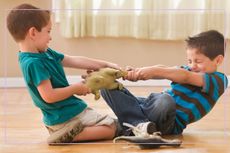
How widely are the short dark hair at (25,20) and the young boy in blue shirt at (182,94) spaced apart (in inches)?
10.9

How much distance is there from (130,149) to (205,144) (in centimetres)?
21

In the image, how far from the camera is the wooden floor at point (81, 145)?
1348 millimetres

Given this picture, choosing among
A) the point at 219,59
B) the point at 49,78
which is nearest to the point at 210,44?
the point at 219,59

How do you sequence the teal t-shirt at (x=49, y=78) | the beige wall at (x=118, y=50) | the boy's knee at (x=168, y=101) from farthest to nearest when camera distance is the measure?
the beige wall at (x=118, y=50) → the boy's knee at (x=168, y=101) → the teal t-shirt at (x=49, y=78)

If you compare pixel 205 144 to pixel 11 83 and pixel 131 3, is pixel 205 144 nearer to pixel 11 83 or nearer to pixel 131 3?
pixel 131 3

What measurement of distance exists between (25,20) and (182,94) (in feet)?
1.61

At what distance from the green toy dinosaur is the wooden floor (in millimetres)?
154

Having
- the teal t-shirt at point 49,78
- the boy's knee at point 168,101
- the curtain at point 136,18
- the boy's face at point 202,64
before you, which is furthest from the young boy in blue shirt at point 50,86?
the curtain at point 136,18

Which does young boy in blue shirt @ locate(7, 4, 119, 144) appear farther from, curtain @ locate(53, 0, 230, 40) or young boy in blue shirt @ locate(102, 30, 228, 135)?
curtain @ locate(53, 0, 230, 40)

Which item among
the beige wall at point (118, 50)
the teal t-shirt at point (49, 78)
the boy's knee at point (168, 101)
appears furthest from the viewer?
Answer: the beige wall at point (118, 50)

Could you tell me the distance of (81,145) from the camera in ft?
4.56

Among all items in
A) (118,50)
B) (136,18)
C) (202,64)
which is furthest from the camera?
(136,18)

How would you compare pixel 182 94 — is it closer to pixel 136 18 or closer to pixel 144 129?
pixel 144 129

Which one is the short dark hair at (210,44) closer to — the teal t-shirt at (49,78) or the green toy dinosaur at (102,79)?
the green toy dinosaur at (102,79)
